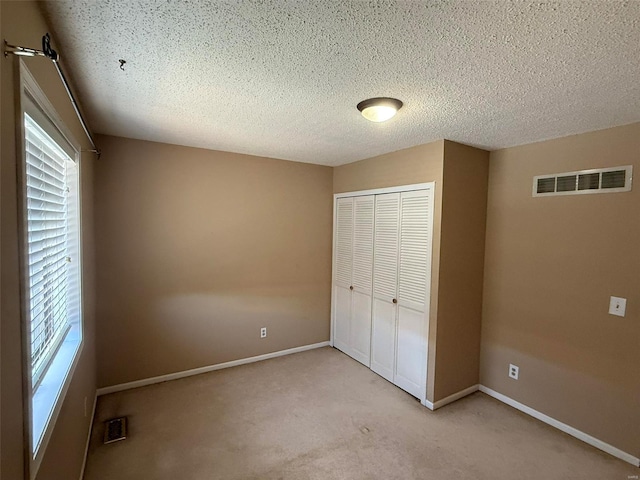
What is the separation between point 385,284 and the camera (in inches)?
129

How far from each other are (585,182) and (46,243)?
11.5 ft

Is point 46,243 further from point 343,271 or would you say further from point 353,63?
point 343,271

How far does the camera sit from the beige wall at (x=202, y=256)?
285 centimetres

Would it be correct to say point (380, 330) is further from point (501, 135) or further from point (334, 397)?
point (501, 135)

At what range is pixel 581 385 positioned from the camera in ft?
7.86

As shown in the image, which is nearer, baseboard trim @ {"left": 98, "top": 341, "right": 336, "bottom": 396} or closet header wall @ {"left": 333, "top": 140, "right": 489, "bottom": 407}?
closet header wall @ {"left": 333, "top": 140, "right": 489, "bottom": 407}

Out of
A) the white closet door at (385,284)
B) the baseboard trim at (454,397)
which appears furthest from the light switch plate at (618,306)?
the white closet door at (385,284)

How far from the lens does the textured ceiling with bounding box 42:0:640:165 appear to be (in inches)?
44.3

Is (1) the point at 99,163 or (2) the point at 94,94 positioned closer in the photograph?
(2) the point at 94,94

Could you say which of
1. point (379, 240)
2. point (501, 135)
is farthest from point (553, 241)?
point (379, 240)

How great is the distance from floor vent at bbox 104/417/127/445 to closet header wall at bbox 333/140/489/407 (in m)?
2.51

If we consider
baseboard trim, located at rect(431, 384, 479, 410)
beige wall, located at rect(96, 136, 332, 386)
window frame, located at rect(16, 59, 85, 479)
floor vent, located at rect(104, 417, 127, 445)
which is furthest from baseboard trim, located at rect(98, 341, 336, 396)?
window frame, located at rect(16, 59, 85, 479)

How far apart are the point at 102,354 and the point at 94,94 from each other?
226 centimetres

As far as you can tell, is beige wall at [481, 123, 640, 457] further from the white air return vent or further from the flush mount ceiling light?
the flush mount ceiling light
